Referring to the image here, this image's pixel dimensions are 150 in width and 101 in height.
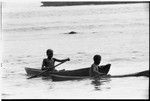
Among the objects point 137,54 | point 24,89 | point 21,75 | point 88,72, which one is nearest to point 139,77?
point 88,72

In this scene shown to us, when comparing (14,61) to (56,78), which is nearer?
(56,78)

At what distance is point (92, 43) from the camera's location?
80.5 feet

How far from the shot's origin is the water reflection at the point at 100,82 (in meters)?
10.2

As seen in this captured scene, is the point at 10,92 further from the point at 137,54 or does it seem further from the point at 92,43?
the point at 92,43

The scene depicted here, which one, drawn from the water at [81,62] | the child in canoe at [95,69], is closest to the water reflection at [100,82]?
the water at [81,62]

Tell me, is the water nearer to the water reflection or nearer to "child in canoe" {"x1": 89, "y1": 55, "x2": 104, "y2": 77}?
the water reflection

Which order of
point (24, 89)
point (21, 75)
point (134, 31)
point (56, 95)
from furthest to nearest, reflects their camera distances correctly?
point (134, 31), point (21, 75), point (24, 89), point (56, 95)

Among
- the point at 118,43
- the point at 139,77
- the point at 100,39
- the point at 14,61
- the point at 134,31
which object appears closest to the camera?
the point at 139,77

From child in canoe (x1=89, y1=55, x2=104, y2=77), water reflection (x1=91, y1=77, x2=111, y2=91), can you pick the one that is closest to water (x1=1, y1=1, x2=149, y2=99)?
water reflection (x1=91, y1=77, x2=111, y2=91)

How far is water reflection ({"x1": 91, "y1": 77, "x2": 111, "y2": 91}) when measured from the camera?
10.2 metres

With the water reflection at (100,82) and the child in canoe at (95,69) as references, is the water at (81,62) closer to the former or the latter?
the water reflection at (100,82)

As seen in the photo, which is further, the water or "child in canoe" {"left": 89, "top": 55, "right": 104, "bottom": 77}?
"child in canoe" {"left": 89, "top": 55, "right": 104, "bottom": 77}

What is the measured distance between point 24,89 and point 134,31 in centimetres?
2035

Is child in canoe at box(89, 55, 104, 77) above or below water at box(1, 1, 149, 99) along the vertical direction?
above
